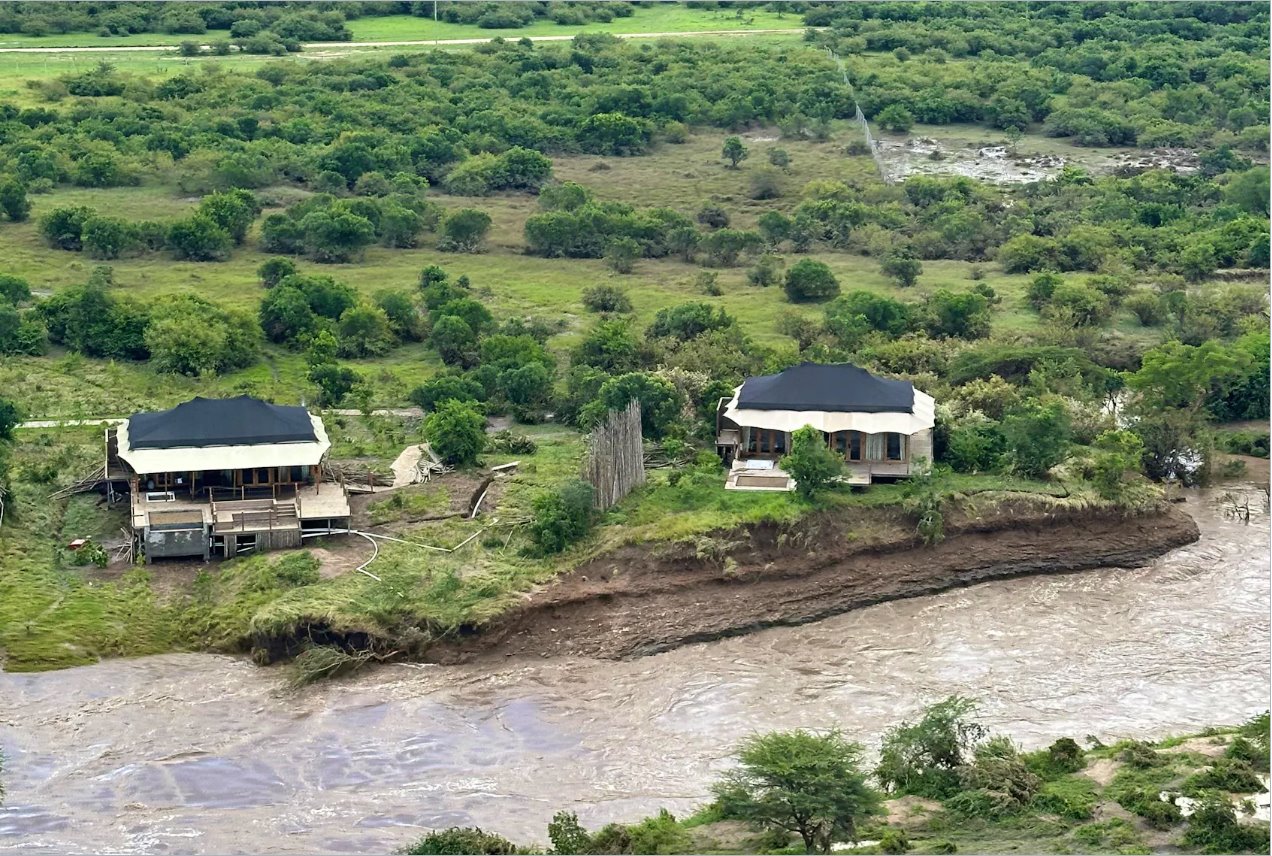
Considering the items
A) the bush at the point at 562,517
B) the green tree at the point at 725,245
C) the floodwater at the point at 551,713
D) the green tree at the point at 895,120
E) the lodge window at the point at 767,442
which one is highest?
the green tree at the point at 895,120

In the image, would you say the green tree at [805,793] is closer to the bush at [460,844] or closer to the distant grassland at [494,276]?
the bush at [460,844]

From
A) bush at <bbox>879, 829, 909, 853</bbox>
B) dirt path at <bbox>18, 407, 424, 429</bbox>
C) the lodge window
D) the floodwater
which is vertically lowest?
the floodwater

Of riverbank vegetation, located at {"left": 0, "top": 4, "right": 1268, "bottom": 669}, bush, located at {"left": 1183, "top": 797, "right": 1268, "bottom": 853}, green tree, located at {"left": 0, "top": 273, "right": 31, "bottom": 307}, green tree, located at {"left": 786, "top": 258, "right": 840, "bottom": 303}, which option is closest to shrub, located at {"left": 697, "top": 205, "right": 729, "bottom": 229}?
riverbank vegetation, located at {"left": 0, "top": 4, "right": 1268, "bottom": 669}

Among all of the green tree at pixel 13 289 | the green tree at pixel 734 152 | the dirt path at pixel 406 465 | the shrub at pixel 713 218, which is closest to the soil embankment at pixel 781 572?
the dirt path at pixel 406 465

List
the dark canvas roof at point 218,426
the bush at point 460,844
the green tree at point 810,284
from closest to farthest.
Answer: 1. the bush at point 460,844
2. the dark canvas roof at point 218,426
3. the green tree at point 810,284

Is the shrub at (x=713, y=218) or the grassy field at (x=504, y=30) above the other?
the grassy field at (x=504, y=30)

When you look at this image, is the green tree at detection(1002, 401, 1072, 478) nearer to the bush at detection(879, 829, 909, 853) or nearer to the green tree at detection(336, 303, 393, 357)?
the bush at detection(879, 829, 909, 853)

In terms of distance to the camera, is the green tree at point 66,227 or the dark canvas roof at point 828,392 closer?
the dark canvas roof at point 828,392

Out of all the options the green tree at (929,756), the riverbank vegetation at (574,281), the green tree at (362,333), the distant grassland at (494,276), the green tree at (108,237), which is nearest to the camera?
the green tree at (929,756)
